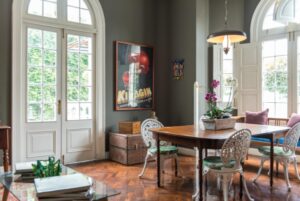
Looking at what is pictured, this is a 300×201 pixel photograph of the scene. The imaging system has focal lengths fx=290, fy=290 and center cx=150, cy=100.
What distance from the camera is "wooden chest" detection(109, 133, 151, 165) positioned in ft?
15.4

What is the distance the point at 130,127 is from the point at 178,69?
1.58 m

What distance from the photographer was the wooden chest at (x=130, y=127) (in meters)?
4.94

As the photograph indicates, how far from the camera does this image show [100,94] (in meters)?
5.12

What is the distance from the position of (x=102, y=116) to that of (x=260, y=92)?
2946 millimetres

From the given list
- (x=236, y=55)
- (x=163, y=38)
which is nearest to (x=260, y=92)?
(x=236, y=55)

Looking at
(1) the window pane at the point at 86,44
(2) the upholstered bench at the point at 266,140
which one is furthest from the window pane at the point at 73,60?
(2) the upholstered bench at the point at 266,140

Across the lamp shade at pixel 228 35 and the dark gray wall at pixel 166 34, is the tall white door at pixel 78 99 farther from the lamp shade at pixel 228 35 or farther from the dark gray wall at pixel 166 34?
the lamp shade at pixel 228 35

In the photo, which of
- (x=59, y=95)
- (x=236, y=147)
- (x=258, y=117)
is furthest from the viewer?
(x=258, y=117)

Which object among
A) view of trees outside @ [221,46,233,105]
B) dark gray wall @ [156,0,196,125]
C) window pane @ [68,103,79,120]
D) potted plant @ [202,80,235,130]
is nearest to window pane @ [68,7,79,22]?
window pane @ [68,103,79,120]

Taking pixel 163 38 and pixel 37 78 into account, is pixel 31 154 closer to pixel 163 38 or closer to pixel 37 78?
pixel 37 78

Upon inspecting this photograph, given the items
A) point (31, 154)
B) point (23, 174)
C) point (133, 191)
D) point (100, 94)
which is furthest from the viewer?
point (100, 94)

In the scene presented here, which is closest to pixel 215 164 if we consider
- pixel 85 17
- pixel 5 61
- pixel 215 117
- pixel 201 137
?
pixel 201 137

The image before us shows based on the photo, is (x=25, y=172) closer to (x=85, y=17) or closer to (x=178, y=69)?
(x=85, y=17)

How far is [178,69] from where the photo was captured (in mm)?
5707
